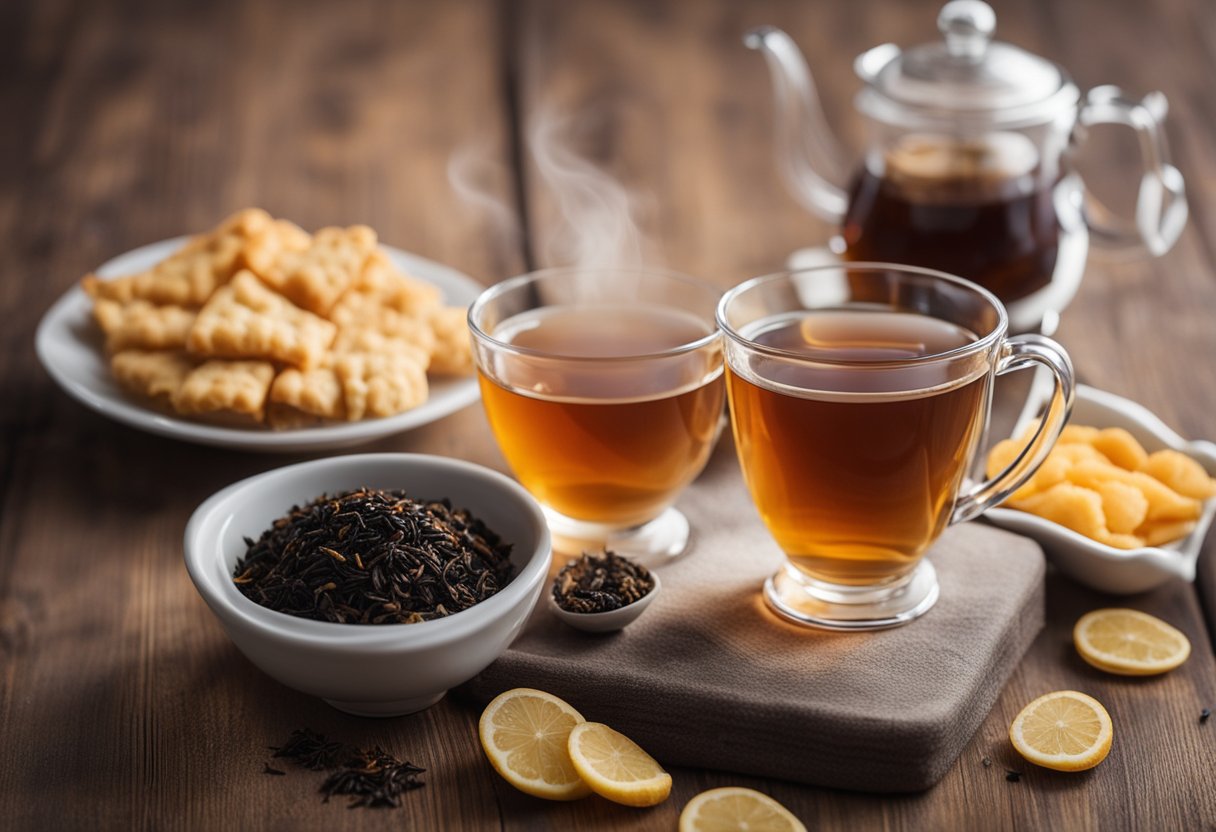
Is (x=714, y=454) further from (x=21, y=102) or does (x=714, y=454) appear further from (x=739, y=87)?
(x=21, y=102)

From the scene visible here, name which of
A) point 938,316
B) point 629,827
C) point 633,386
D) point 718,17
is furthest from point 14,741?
point 718,17

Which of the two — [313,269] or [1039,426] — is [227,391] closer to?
[313,269]

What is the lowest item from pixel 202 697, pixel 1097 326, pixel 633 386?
pixel 1097 326

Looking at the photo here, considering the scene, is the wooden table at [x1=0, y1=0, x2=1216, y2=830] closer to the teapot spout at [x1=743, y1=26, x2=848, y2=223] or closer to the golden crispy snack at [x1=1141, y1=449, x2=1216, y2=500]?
the golden crispy snack at [x1=1141, y1=449, x2=1216, y2=500]

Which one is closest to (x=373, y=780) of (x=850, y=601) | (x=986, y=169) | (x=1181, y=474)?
(x=850, y=601)

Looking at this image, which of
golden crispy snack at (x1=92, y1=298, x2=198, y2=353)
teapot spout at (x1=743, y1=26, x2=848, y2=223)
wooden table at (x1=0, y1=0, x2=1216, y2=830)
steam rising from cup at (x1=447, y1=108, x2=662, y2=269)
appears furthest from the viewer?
steam rising from cup at (x1=447, y1=108, x2=662, y2=269)

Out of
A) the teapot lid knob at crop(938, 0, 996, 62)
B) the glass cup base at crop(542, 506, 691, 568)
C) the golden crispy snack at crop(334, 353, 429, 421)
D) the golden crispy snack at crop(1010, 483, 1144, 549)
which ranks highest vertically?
the teapot lid knob at crop(938, 0, 996, 62)

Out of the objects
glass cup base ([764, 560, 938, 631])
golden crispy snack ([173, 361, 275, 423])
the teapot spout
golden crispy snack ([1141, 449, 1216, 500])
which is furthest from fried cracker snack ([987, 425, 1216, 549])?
golden crispy snack ([173, 361, 275, 423])
